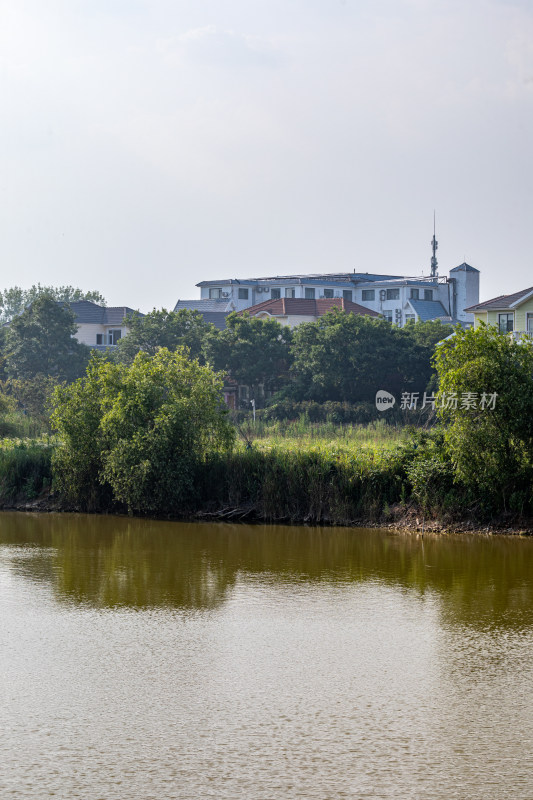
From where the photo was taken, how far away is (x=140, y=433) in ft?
69.6

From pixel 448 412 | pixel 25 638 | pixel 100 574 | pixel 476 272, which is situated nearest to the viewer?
pixel 25 638

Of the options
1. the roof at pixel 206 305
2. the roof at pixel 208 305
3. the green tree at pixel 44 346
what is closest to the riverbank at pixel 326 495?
the green tree at pixel 44 346

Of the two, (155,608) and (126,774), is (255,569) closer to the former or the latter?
(155,608)

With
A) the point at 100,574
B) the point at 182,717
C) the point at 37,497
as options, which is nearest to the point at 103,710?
the point at 182,717

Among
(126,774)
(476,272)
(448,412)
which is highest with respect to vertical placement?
(476,272)

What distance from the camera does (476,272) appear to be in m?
68.8

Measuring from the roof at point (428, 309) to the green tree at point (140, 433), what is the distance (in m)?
47.0

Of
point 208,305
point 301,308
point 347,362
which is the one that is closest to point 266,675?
point 347,362

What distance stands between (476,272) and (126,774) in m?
65.3

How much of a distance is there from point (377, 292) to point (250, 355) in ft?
93.1

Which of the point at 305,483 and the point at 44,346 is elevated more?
the point at 44,346

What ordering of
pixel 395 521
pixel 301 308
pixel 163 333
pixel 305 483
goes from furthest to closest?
pixel 301 308 → pixel 163 333 → pixel 305 483 → pixel 395 521

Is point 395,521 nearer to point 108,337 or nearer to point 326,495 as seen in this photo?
point 326,495

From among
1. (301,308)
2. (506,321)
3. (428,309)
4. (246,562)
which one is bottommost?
(246,562)
